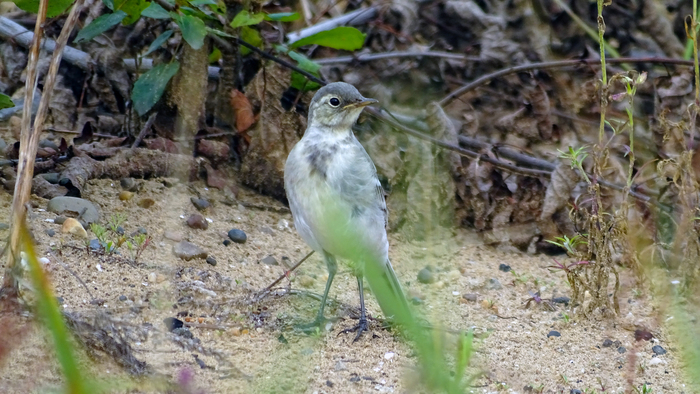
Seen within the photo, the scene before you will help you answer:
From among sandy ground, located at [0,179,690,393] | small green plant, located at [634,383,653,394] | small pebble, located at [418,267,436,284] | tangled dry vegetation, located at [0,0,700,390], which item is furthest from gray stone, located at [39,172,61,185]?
small green plant, located at [634,383,653,394]

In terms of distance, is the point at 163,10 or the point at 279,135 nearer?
the point at 163,10

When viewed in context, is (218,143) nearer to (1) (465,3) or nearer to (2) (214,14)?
(2) (214,14)

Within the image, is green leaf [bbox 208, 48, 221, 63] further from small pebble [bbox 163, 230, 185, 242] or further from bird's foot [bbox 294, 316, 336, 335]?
bird's foot [bbox 294, 316, 336, 335]

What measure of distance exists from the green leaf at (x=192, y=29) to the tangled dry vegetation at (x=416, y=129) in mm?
303

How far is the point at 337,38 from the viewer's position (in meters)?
6.54

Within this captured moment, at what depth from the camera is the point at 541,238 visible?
6.69 m

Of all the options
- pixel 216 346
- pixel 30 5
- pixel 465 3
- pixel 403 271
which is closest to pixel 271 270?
pixel 403 271

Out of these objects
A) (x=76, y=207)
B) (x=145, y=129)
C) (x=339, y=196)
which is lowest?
(x=76, y=207)

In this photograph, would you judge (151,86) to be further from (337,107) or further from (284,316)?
(284,316)

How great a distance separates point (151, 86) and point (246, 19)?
0.82m

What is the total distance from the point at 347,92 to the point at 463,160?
1.70m

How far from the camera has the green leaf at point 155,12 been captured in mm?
5625

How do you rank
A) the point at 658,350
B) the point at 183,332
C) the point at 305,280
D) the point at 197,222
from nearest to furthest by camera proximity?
the point at 183,332, the point at 658,350, the point at 305,280, the point at 197,222

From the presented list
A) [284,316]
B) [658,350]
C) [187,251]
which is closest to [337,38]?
[187,251]
